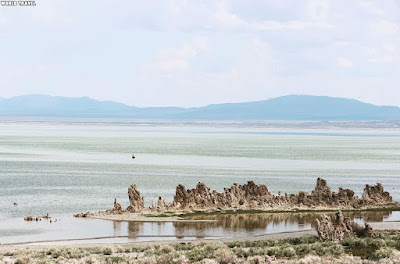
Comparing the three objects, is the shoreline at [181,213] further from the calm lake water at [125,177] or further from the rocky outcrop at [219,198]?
the calm lake water at [125,177]

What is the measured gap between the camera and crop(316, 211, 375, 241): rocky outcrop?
109 feet

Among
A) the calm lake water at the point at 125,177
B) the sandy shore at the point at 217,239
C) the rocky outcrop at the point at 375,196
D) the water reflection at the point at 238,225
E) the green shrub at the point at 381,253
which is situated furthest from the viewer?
the rocky outcrop at the point at 375,196

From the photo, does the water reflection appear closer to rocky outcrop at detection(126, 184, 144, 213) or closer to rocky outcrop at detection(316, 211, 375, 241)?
rocky outcrop at detection(126, 184, 144, 213)

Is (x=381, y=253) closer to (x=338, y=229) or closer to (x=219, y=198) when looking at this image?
(x=338, y=229)

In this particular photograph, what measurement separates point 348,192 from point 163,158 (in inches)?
2360

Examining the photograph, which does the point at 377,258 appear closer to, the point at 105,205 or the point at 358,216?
the point at 358,216

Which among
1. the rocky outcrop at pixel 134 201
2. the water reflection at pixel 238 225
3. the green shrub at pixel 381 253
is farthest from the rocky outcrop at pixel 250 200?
the green shrub at pixel 381 253

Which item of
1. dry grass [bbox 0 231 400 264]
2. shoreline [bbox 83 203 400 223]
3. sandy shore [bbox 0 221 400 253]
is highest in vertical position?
shoreline [bbox 83 203 400 223]

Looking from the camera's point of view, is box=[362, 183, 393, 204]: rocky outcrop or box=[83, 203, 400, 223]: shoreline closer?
box=[83, 203, 400, 223]: shoreline

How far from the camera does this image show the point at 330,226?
33.4 m

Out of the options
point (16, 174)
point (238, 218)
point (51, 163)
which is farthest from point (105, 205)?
point (51, 163)

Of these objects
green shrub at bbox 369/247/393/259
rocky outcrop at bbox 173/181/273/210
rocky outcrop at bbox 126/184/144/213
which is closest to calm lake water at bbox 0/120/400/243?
rocky outcrop at bbox 126/184/144/213

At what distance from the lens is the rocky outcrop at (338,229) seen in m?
33.3

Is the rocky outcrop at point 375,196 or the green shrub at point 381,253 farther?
the rocky outcrop at point 375,196
